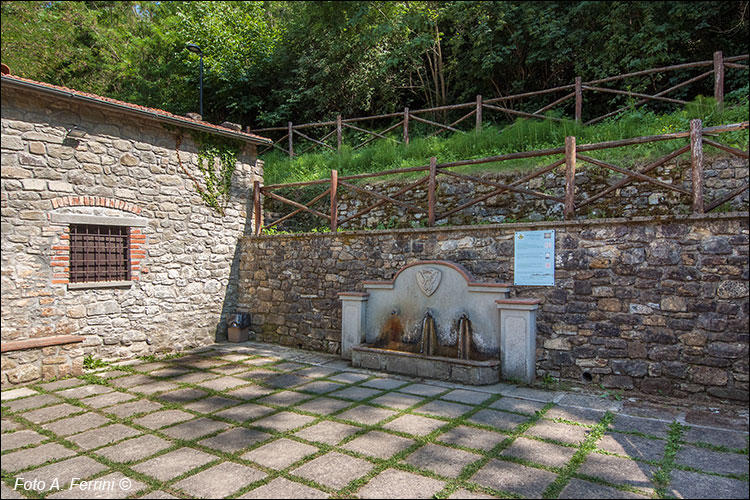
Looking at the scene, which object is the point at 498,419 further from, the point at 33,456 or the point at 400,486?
the point at 33,456

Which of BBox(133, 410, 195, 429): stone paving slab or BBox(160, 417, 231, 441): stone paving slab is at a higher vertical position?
BBox(160, 417, 231, 441): stone paving slab

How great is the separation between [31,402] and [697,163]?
712cm

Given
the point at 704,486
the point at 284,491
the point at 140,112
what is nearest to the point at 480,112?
the point at 140,112

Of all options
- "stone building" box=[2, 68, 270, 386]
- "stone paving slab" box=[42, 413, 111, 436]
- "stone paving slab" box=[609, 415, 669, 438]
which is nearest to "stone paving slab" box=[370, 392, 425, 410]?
"stone paving slab" box=[609, 415, 669, 438]

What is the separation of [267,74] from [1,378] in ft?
36.6

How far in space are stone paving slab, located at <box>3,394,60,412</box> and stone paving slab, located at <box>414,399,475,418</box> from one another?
3707mm

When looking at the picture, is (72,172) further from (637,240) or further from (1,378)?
(637,240)

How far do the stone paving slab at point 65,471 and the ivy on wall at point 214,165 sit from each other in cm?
484

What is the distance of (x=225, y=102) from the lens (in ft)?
44.9

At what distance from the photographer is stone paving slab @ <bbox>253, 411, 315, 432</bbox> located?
12.1ft

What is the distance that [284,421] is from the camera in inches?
151

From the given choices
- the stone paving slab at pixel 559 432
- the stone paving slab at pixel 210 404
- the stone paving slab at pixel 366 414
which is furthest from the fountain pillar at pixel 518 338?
the stone paving slab at pixel 210 404

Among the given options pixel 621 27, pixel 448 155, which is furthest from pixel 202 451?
pixel 621 27

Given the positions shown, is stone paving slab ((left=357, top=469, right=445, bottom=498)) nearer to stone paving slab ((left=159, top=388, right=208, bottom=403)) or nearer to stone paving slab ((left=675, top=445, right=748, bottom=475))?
stone paving slab ((left=675, top=445, right=748, bottom=475))
